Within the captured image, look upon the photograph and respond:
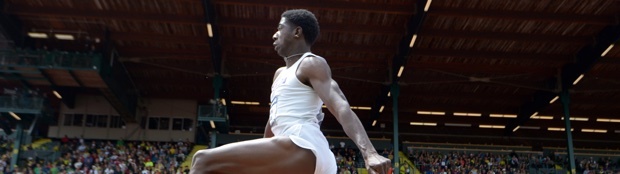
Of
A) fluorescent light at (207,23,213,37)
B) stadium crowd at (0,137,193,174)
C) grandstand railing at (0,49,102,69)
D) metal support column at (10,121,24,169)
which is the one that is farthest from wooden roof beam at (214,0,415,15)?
metal support column at (10,121,24,169)

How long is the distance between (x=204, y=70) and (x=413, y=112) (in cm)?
1299

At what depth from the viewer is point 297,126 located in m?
3.43

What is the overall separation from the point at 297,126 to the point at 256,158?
0.93 ft

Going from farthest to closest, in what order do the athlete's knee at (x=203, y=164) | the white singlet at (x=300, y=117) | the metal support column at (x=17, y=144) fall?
the metal support column at (x=17, y=144)
the white singlet at (x=300, y=117)
the athlete's knee at (x=203, y=164)

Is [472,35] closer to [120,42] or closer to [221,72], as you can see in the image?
[221,72]

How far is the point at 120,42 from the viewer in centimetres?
2708

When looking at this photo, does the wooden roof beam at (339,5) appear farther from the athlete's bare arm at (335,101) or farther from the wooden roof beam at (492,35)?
the athlete's bare arm at (335,101)

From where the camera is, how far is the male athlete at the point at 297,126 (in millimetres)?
3279

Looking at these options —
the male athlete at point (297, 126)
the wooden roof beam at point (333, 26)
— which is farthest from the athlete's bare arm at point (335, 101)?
the wooden roof beam at point (333, 26)

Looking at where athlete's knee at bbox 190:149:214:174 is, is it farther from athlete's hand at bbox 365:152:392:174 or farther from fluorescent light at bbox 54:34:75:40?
fluorescent light at bbox 54:34:75:40

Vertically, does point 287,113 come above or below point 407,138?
below

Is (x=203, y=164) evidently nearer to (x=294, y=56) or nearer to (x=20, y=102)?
(x=294, y=56)

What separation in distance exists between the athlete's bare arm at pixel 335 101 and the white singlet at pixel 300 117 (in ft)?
0.22

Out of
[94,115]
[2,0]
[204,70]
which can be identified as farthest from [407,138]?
[2,0]
